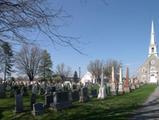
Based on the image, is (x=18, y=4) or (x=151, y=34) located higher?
(x=151, y=34)

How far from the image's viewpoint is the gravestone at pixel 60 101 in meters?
18.0

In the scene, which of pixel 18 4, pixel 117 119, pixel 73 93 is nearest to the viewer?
pixel 18 4

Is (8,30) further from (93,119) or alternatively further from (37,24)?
(93,119)

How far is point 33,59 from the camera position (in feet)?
263

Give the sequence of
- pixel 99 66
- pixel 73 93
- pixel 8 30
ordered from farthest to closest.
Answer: pixel 99 66, pixel 73 93, pixel 8 30

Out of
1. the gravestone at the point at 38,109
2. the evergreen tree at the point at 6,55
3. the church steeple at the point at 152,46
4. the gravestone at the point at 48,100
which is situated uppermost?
the church steeple at the point at 152,46

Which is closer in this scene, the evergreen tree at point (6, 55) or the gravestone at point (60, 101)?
the evergreen tree at point (6, 55)

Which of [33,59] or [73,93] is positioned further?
[33,59]

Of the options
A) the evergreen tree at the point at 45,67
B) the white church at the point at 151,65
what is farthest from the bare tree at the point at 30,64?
the white church at the point at 151,65

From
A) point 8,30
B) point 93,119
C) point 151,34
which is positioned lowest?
point 93,119

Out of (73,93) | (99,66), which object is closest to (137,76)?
(99,66)

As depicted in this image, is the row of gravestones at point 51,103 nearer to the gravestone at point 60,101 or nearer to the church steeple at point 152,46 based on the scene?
the gravestone at point 60,101

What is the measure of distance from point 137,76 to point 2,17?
102 metres

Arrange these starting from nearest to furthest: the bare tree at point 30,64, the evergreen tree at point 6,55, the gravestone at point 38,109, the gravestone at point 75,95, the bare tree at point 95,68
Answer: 1. the evergreen tree at point 6,55
2. the gravestone at point 38,109
3. the gravestone at point 75,95
4. the bare tree at point 30,64
5. the bare tree at point 95,68
